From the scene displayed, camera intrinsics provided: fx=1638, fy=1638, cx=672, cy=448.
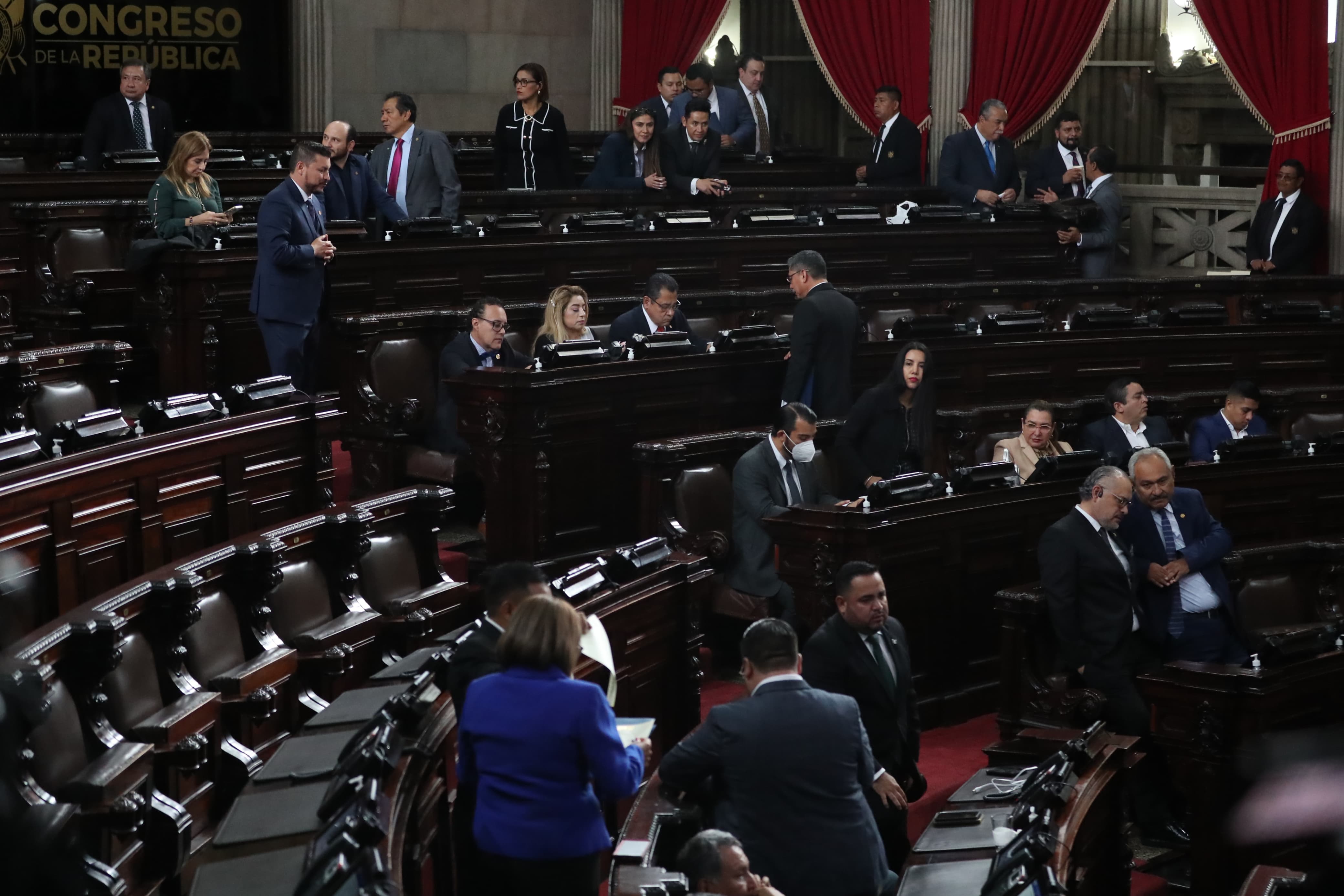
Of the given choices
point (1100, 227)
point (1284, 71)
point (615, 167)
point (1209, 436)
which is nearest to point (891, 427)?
point (1209, 436)

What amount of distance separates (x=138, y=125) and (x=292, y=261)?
2560 mm

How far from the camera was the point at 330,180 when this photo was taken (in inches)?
263

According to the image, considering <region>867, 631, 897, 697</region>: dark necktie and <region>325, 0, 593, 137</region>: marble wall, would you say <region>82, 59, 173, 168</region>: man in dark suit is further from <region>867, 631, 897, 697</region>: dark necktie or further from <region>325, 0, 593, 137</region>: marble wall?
<region>867, 631, 897, 697</region>: dark necktie

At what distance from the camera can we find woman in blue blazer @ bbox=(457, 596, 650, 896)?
282 centimetres

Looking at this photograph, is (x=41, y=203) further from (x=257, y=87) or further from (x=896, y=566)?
(x=257, y=87)

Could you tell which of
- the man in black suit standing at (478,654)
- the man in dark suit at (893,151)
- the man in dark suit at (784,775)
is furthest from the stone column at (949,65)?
the man in black suit standing at (478,654)

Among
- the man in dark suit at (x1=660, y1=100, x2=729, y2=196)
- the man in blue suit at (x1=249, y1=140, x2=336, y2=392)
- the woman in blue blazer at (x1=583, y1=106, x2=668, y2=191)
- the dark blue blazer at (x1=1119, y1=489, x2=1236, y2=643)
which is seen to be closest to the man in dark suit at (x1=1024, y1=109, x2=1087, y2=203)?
the man in dark suit at (x1=660, y1=100, x2=729, y2=196)

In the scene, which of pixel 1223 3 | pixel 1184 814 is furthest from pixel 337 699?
pixel 1223 3

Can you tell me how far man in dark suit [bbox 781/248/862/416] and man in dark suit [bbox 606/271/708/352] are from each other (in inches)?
16.2

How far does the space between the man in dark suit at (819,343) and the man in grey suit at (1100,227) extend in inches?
118

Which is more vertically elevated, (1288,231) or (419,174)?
(419,174)

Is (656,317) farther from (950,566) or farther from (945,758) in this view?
(945,758)

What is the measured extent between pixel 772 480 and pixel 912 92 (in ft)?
19.7

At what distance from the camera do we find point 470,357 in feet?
19.5
